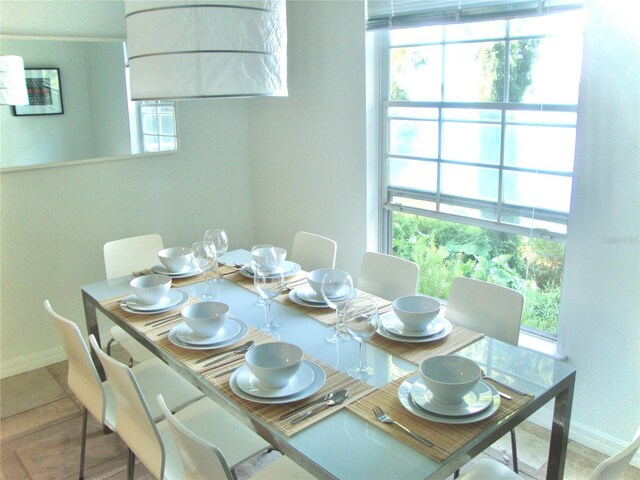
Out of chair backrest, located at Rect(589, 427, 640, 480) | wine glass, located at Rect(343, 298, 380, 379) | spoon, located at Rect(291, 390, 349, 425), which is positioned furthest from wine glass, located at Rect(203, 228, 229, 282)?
chair backrest, located at Rect(589, 427, 640, 480)

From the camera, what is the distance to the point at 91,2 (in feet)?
10.4

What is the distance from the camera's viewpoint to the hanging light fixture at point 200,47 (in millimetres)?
1506

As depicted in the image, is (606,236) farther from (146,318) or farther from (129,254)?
(129,254)

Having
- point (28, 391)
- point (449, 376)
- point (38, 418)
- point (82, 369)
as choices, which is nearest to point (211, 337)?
point (82, 369)

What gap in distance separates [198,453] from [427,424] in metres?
0.57

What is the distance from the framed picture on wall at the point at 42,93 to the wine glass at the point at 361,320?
2.25 meters

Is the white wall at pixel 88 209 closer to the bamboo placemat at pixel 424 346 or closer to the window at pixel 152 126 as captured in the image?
the window at pixel 152 126

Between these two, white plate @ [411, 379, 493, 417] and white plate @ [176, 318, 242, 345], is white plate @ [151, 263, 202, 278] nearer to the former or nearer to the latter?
white plate @ [176, 318, 242, 345]

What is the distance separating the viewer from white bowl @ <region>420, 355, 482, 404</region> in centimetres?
145

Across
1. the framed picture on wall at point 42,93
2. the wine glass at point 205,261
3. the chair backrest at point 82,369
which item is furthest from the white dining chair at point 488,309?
the framed picture on wall at point 42,93

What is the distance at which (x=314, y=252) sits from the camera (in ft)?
9.69

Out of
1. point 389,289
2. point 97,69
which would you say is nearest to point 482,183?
point 389,289

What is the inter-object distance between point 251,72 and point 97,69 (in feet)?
6.52

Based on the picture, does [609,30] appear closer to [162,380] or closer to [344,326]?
[344,326]
